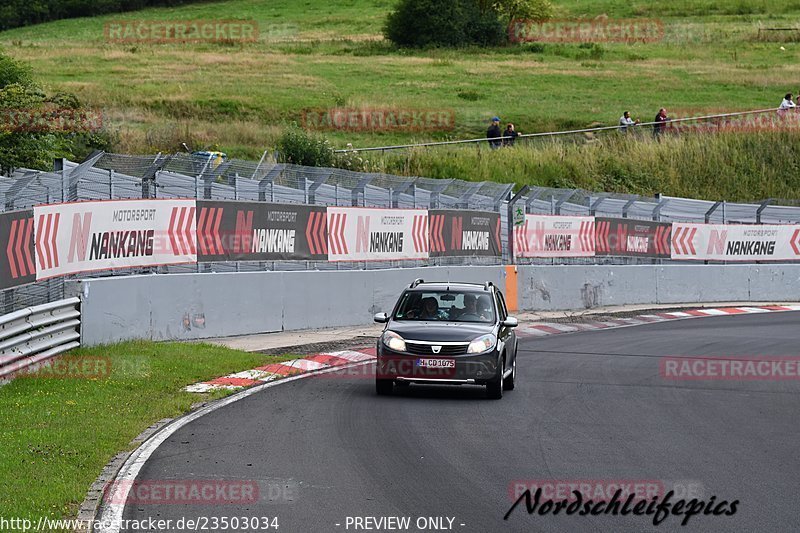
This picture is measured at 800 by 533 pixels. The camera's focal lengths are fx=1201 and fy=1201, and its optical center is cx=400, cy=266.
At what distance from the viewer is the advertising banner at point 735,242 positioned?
35.3 metres

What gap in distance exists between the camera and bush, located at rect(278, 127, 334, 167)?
3738 cm

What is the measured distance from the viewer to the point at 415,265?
27219 millimetres

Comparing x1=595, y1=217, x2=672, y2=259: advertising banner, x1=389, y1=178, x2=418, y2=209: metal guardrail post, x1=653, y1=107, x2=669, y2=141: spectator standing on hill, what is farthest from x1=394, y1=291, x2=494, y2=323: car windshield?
x1=653, y1=107, x2=669, y2=141: spectator standing on hill

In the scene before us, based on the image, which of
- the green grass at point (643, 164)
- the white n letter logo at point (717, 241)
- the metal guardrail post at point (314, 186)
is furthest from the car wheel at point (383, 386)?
the green grass at point (643, 164)

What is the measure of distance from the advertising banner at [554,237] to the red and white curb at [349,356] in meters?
2.80

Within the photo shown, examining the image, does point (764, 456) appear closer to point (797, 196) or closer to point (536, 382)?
point (536, 382)

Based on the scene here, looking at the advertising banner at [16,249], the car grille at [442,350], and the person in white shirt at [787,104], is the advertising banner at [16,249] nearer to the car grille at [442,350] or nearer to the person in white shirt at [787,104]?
the car grille at [442,350]

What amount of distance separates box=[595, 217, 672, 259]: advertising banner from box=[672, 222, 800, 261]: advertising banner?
524 mm

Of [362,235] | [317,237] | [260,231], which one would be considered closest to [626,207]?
[362,235]

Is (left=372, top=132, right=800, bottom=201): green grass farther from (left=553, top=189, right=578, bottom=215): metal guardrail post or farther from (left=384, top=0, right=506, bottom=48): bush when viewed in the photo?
(left=384, top=0, right=506, bottom=48): bush

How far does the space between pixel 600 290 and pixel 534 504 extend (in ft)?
78.1

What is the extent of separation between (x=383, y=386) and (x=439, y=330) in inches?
39.6

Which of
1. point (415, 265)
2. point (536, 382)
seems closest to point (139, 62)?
point (415, 265)

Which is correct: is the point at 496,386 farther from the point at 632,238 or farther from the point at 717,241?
the point at 717,241
